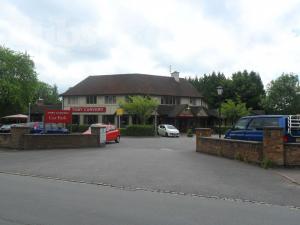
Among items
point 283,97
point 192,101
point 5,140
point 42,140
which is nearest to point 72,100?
point 192,101

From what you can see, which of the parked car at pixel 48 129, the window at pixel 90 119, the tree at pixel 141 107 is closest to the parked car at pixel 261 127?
the parked car at pixel 48 129

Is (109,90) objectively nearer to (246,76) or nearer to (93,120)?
(93,120)

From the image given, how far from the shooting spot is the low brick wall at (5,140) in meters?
24.9

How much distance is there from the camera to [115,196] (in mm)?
10086

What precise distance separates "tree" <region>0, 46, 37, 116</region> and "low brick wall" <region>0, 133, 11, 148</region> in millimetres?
34130

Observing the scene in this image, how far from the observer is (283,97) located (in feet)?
234

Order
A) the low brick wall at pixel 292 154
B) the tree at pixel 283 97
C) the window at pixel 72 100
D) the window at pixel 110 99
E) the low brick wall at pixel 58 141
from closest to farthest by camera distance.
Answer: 1. the low brick wall at pixel 292 154
2. the low brick wall at pixel 58 141
3. the window at pixel 110 99
4. the window at pixel 72 100
5. the tree at pixel 283 97

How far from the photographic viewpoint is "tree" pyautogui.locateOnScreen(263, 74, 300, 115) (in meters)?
70.5

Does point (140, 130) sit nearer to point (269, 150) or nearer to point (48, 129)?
point (48, 129)

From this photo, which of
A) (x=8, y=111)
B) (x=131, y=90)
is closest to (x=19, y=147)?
(x=131, y=90)

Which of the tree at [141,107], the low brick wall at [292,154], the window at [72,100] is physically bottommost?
the low brick wall at [292,154]

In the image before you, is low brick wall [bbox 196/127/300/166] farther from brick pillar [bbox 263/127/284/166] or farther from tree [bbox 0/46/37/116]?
tree [bbox 0/46/37/116]

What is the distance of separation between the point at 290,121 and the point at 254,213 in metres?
9.05

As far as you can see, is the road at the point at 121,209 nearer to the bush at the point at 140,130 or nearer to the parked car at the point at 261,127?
the parked car at the point at 261,127
